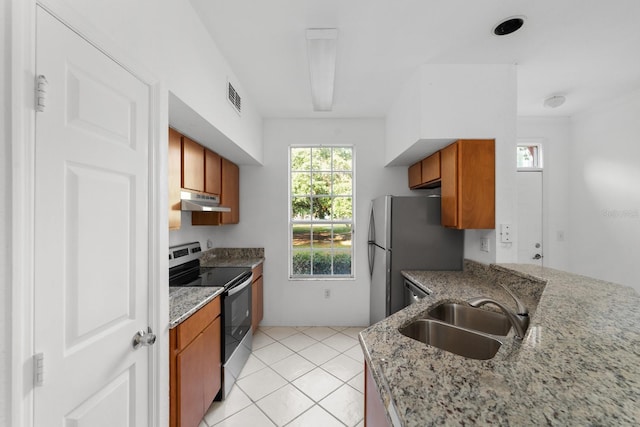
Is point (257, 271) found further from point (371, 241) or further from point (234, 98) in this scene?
point (234, 98)

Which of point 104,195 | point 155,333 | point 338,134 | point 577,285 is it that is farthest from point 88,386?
point 338,134

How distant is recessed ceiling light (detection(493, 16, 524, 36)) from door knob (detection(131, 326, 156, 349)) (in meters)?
2.61

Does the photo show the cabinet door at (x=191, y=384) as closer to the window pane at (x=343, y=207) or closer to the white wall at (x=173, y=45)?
the white wall at (x=173, y=45)

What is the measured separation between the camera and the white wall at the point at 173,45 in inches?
36.5

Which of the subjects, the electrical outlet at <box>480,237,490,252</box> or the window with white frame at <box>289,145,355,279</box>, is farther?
the window with white frame at <box>289,145,355,279</box>

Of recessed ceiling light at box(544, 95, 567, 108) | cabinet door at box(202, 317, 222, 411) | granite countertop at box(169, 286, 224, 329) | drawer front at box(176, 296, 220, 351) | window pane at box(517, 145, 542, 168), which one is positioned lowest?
cabinet door at box(202, 317, 222, 411)

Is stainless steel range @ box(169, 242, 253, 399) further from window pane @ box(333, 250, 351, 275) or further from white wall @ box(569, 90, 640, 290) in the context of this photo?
white wall @ box(569, 90, 640, 290)

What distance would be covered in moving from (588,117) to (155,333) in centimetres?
451

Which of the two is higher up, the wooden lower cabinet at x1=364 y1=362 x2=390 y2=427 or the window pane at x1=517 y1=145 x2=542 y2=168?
the window pane at x1=517 y1=145 x2=542 y2=168

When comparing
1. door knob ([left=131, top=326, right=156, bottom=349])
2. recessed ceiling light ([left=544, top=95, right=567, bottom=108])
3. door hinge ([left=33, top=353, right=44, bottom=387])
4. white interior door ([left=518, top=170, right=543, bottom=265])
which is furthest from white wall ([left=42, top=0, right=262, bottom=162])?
white interior door ([left=518, top=170, right=543, bottom=265])

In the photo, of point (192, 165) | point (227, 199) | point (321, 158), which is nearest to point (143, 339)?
point (192, 165)

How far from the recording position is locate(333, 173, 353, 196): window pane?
3.34 meters

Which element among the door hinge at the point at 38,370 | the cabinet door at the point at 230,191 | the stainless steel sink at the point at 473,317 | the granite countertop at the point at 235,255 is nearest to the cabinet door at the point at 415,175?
the stainless steel sink at the point at 473,317

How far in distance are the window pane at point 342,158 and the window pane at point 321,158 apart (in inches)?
3.1
